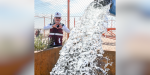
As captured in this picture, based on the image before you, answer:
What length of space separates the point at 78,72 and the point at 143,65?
0.62 metres

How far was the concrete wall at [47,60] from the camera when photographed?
0.98m

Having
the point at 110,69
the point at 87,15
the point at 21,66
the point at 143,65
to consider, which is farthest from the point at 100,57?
the point at 21,66

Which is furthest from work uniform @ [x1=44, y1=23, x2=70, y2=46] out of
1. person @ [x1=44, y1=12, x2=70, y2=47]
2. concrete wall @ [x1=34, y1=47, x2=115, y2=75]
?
concrete wall @ [x1=34, y1=47, x2=115, y2=75]

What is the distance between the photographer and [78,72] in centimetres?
103

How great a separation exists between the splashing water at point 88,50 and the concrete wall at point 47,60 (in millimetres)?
49

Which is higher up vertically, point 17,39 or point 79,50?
point 17,39

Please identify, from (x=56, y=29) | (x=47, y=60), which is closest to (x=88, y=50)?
(x=47, y=60)

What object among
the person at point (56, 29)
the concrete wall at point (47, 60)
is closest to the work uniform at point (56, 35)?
the person at point (56, 29)

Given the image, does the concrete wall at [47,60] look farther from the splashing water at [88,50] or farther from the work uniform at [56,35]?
the work uniform at [56,35]

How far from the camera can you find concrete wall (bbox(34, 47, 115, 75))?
975 mm

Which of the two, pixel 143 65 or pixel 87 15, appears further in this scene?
pixel 87 15

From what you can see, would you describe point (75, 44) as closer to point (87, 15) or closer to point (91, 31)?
point (91, 31)

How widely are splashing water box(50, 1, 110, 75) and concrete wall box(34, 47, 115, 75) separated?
49 millimetres

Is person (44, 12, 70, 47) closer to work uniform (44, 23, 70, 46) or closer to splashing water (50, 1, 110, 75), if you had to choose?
work uniform (44, 23, 70, 46)
